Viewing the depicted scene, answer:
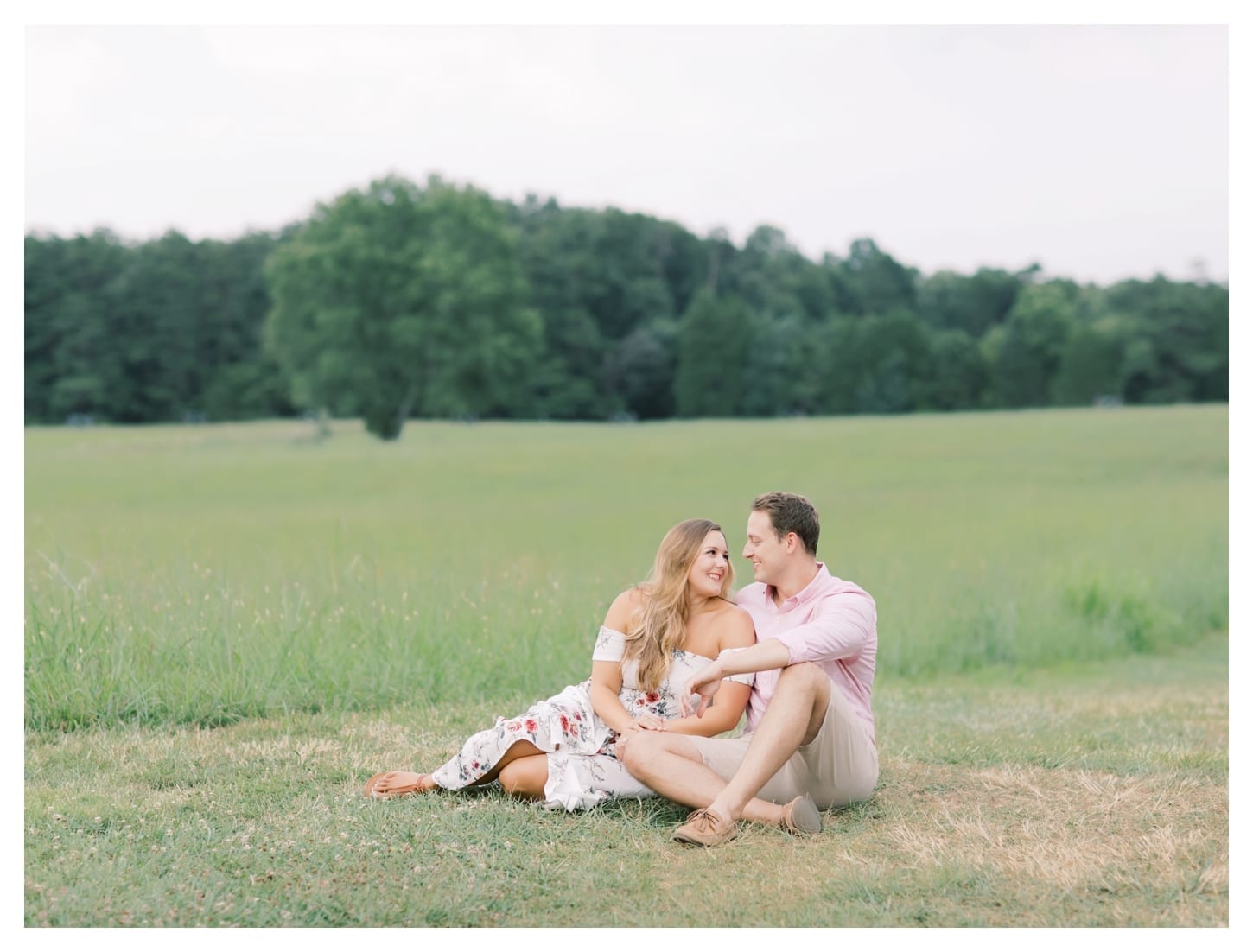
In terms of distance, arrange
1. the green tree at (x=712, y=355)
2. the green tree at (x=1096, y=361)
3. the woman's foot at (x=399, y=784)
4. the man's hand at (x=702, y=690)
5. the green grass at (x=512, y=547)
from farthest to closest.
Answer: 1. the green tree at (x=712, y=355)
2. the green tree at (x=1096, y=361)
3. the green grass at (x=512, y=547)
4. the woman's foot at (x=399, y=784)
5. the man's hand at (x=702, y=690)

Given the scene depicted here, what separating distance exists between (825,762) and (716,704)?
479mm

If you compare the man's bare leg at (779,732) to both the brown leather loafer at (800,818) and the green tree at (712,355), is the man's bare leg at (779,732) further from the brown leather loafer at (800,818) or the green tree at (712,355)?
the green tree at (712,355)

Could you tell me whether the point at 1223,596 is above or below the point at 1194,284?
below

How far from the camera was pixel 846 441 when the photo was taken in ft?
104

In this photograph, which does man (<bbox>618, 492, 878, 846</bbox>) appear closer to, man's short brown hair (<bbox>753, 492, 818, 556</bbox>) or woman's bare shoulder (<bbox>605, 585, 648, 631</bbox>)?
man's short brown hair (<bbox>753, 492, 818, 556</bbox>)

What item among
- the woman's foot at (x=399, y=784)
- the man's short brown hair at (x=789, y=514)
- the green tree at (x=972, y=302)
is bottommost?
the woman's foot at (x=399, y=784)

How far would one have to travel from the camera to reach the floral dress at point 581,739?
16.4 feet

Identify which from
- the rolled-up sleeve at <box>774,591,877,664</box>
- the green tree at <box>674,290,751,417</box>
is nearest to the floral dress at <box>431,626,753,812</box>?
the rolled-up sleeve at <box>774,591,877,664</box>

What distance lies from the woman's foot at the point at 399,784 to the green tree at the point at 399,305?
31137 millimetres

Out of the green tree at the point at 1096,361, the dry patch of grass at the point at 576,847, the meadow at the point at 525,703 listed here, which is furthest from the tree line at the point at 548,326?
the dry patch of grass at the point at 576,847

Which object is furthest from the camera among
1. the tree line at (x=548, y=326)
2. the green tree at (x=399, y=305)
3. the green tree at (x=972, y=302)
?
the green tree at (x=972, y=302)

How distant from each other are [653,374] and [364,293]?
10874 millimetres

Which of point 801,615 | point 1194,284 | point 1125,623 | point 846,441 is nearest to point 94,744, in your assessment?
point 801,615

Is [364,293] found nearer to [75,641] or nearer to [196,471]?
[196,471]
